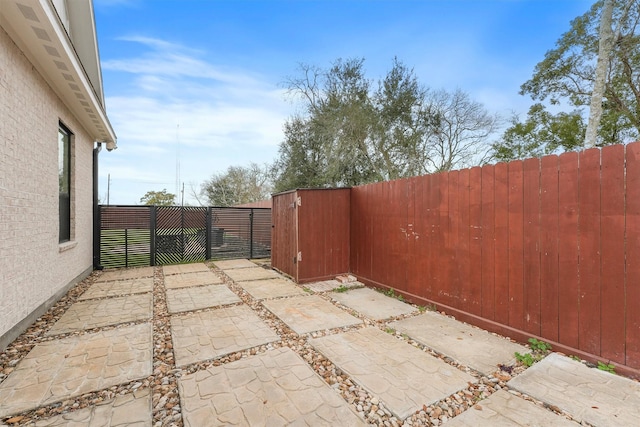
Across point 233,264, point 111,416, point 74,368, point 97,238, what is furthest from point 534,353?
point 97,238

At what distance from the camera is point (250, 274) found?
5.86 m

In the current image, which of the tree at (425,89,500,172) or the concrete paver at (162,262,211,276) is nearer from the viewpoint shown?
the concrete paver at (162,262,211,276)

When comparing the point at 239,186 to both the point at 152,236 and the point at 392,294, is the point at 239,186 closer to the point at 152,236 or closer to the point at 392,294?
the point at 152,236

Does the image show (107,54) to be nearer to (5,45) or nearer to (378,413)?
(5,45)

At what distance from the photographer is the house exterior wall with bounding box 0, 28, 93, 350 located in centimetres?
260

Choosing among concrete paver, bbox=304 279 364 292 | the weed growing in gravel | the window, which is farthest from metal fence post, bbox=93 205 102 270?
the weed growing in gravel

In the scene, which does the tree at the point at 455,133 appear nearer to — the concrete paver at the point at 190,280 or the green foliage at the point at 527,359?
the concrete paver at the point at 190,280

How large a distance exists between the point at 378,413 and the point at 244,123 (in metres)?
12.3

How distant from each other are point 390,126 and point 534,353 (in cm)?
1115

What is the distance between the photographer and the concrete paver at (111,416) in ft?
5.16

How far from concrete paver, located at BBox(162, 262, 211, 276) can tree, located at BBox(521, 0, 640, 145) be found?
11914 mm

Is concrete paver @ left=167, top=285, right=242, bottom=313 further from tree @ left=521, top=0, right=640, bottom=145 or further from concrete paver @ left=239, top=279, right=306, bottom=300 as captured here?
tree @ left=521, top=0, right=640, bottom=145

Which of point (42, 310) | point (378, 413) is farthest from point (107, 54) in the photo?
point (378, 413)

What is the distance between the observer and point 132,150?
1478cm
